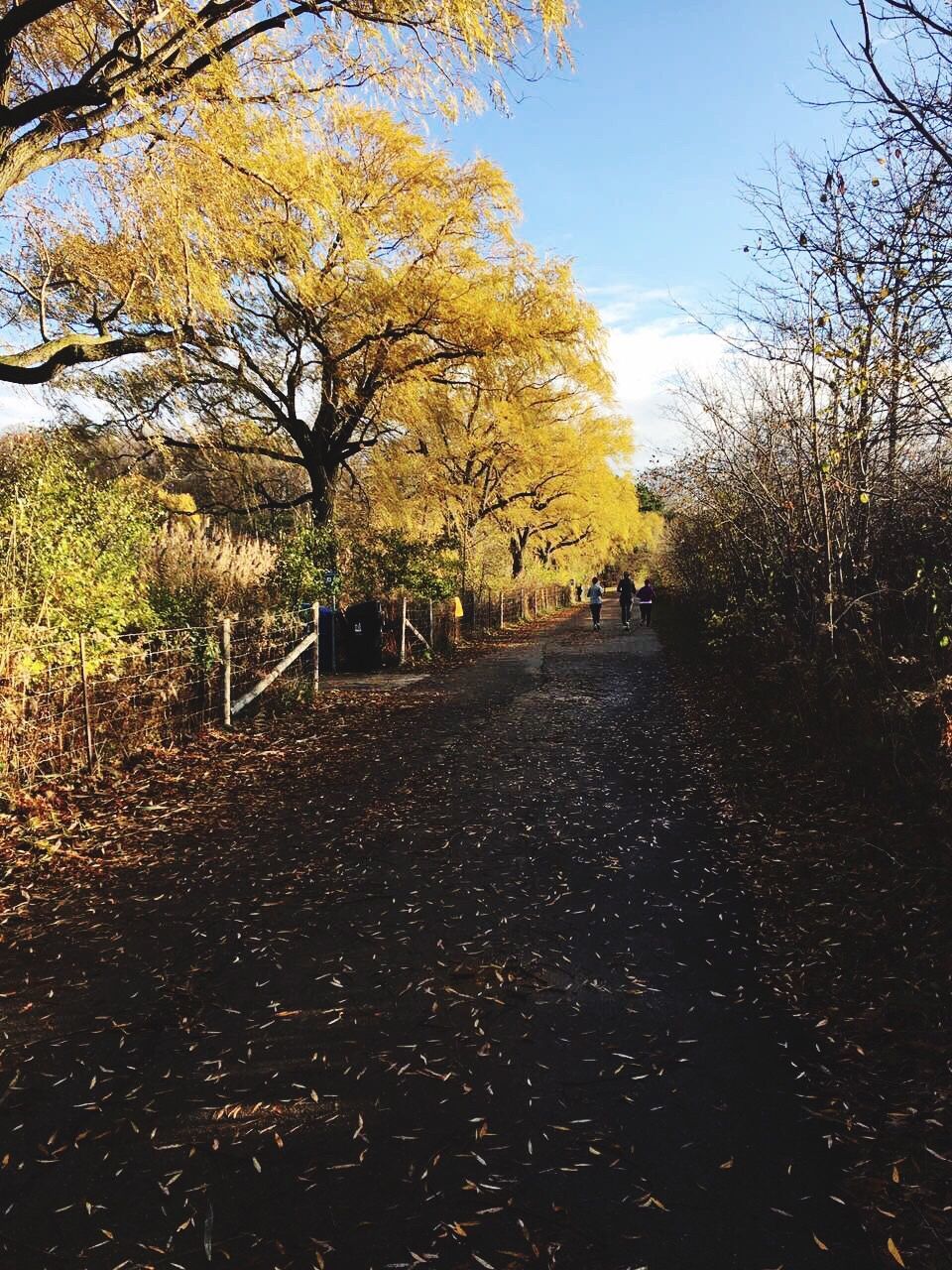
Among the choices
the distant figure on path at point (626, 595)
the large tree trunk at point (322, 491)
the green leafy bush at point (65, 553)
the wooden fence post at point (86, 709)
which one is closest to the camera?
the green leafy bush at point (65, 553)

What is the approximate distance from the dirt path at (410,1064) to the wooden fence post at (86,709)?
1687mm

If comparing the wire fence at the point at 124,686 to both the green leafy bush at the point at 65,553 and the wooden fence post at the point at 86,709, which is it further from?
the green leafy bush at the point at 65,553

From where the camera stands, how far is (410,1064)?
312cm

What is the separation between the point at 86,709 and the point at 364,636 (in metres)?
9.50

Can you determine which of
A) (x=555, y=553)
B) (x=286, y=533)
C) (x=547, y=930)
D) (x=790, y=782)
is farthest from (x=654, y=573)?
(x=547, y=930)

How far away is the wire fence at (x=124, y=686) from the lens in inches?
246

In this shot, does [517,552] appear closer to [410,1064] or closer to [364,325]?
[364,325]

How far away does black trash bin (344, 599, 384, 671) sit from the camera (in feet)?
53.3

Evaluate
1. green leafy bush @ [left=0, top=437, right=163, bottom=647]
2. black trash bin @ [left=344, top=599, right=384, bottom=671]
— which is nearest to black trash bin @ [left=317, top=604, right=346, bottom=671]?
black trash bin @ [left=344, top=599, right=384, bottom=671]

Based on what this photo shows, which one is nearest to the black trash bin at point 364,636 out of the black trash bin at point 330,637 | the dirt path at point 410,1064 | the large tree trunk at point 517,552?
the black trash bin at point 330,637

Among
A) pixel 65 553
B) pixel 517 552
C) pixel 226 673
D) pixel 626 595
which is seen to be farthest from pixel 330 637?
pixel 517 552

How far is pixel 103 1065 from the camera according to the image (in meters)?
3.13

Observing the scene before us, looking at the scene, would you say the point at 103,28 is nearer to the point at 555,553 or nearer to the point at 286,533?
the point at 286,533

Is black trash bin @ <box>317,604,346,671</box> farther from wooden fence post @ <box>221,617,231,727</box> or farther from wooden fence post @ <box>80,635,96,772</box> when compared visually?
wooden fence post @ <box>80,635,96,772</box>
